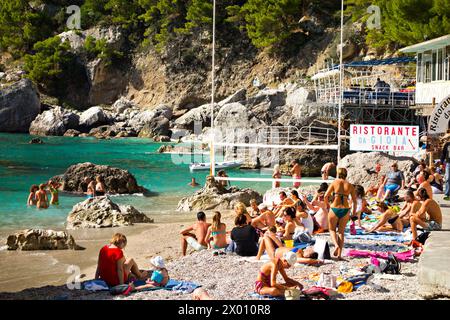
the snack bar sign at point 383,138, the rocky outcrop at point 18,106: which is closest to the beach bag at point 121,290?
the snack bar sign at point 383,138

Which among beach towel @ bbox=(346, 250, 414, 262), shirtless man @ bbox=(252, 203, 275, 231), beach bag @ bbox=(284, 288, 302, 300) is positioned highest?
shirtless man @ bbox=(252, 203, 275, 231)

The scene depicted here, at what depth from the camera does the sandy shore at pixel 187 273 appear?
8.98 metres

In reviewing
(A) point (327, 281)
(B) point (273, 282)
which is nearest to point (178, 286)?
(B) point (273, 282)

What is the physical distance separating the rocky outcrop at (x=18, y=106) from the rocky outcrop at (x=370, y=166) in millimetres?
48039

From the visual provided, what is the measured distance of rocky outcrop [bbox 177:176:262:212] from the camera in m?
20.3

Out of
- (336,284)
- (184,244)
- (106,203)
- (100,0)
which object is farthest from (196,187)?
(100,0)

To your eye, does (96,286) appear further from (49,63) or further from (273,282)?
(49,63)

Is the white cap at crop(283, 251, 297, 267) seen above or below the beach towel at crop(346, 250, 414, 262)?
above

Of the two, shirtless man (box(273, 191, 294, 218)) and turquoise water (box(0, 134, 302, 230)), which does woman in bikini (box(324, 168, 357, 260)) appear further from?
turquoise water (box(0, 134, 302, 230))

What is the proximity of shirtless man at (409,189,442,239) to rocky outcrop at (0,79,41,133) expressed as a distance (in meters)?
57.0

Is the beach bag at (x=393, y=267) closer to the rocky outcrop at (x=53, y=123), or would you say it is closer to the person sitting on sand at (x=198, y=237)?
the person sitting on sand at (x=198, y=237)

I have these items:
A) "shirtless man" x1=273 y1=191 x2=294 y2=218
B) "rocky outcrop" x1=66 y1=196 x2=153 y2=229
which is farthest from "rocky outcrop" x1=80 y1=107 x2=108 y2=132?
"shirtless man" x1=273 y1=191 x2=294 y2=218

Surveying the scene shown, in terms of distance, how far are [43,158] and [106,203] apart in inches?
956

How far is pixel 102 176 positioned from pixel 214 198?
6077mm
